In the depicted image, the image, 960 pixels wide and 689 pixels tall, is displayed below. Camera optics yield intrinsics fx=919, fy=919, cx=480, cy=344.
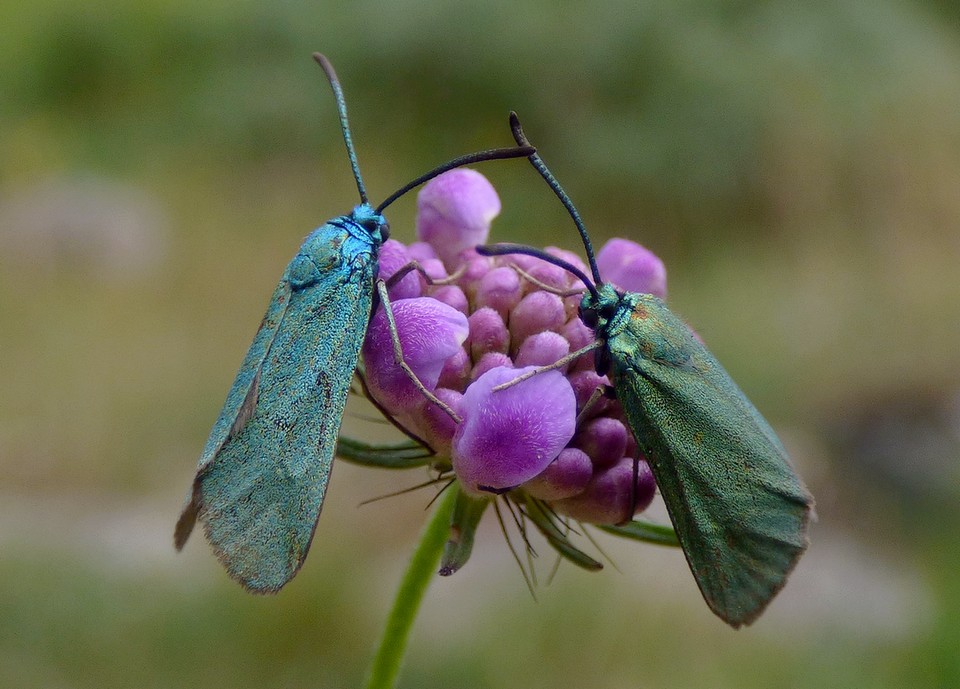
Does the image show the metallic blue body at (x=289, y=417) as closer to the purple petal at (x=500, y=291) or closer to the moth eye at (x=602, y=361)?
the purple petal at (x=500, y=291)

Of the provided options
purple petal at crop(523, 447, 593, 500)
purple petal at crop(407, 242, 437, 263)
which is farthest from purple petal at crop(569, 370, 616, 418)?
purple petal at crop(407, 242, 437, 263)

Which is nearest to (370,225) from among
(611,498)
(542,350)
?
(542,350)

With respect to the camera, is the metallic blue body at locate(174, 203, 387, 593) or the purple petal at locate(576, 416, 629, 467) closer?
the metallic blue body at locate(174, 203, 387, 593)

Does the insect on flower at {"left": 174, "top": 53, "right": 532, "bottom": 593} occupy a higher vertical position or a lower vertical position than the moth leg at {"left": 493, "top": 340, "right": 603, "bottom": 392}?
lower

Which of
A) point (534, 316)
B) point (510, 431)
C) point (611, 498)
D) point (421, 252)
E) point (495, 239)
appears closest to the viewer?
point (510, 431)

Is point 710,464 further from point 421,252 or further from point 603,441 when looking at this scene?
point 421,252

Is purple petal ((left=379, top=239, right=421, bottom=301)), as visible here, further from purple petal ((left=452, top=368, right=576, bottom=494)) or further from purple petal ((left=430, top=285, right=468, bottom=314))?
purple petal ((left=452, top=368, right=576, bottom=494))
